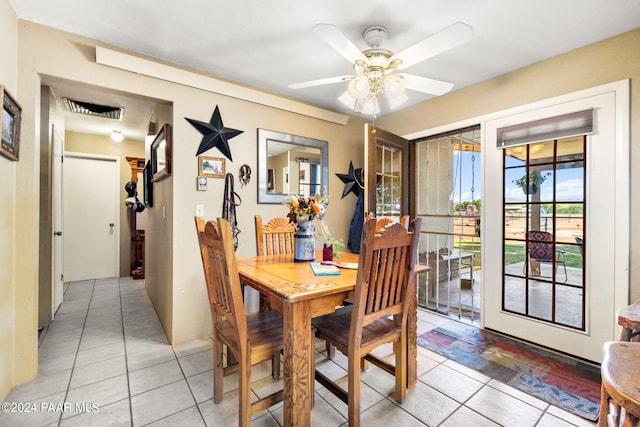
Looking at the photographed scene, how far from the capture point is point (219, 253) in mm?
1359

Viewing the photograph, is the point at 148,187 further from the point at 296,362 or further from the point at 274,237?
the point at 296,362

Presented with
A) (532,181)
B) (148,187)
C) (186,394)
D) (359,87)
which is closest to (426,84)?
(359,87)

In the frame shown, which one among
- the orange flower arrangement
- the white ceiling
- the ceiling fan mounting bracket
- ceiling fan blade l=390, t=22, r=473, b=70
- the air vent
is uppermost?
the white ceiling

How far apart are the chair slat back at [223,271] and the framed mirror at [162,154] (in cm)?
125

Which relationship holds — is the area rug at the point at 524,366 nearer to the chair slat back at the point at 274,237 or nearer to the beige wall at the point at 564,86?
the beige wall at the point at 564,86

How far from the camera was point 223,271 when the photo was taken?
1346mm

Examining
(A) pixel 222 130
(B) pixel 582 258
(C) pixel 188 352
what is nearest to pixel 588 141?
(B) pixel 582 258

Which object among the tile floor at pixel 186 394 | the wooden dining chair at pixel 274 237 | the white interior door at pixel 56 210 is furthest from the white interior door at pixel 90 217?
the wooden dining chair at pixel 274 237

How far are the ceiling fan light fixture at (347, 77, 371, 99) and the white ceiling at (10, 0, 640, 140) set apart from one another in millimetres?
386

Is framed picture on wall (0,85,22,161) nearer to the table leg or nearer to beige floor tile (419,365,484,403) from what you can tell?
the table leg

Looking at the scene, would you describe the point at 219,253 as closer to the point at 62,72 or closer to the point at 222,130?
the point at 222,130

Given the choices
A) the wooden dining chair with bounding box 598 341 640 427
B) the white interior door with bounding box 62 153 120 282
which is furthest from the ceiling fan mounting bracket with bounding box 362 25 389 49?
the white interior door with bounding box 62 153 120 282

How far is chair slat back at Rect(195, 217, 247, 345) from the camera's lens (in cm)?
128

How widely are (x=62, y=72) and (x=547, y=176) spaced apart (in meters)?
3.80
